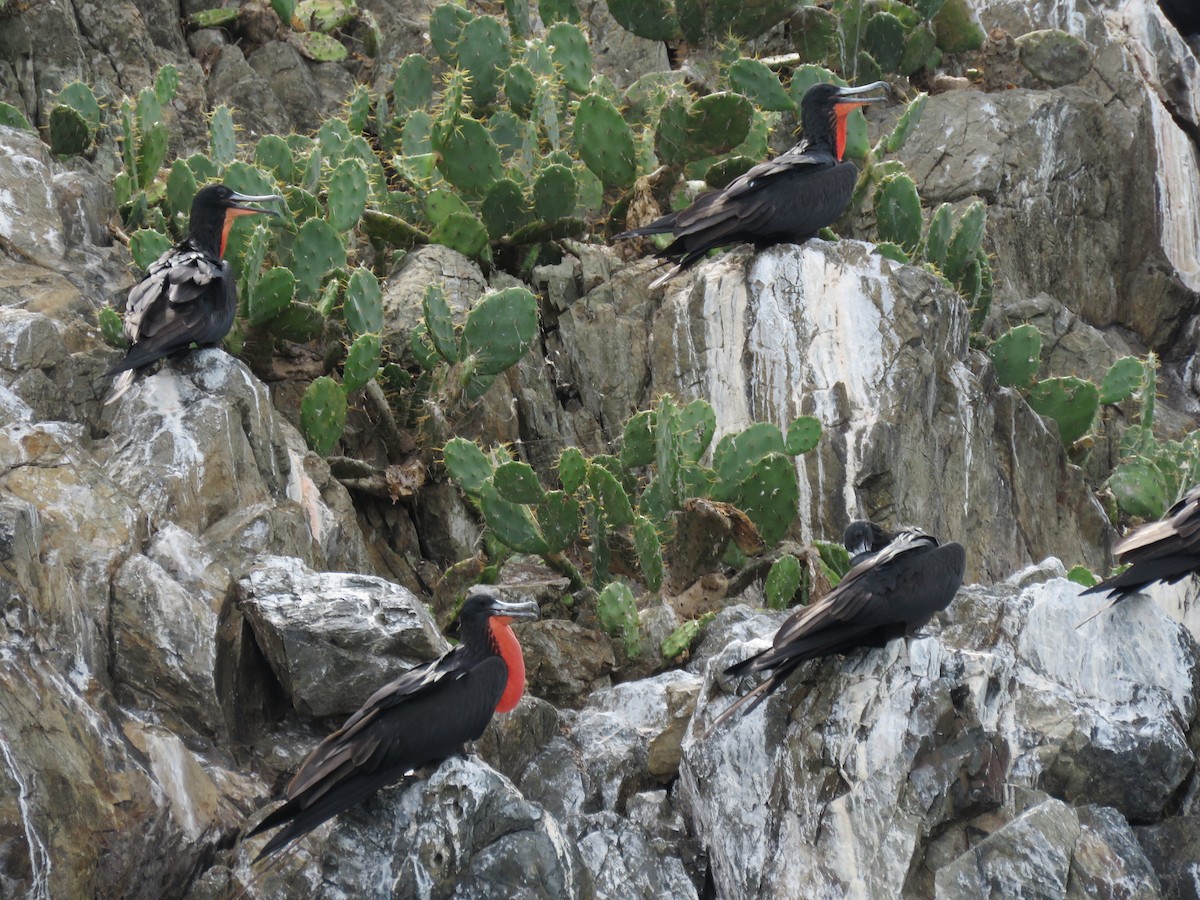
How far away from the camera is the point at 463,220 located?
11.0 meters

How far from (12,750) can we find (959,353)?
21.8 ft

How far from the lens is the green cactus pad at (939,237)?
35.1 ft

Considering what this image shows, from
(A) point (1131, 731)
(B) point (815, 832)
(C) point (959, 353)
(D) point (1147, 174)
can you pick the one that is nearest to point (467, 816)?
(B) point (815, 832)

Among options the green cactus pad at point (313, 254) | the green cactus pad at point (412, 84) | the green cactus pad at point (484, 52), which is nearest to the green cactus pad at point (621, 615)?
the green cactus pad at point (313, 254)

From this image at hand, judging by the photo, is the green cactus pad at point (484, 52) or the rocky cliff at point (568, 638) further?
the green cactus pad at point (484, 52)

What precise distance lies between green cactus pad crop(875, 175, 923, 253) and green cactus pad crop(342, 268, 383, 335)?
3.50 m

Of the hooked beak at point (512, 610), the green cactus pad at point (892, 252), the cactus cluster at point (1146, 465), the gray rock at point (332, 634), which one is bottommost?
the cactus cluster at point (1146, 465)

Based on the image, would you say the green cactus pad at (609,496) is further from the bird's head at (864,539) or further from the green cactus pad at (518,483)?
the bird's head at (864,539)

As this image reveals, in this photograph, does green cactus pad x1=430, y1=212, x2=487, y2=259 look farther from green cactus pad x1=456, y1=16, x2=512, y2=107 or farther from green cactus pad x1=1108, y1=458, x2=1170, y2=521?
green cactus pad x1=1108, y1=458, x2=1170, y2=521

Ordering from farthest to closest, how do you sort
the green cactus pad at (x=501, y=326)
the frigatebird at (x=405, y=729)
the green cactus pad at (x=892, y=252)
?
the green cactus pad at (x=892, y=252)
the green cactus pad at (x=501, y=326)
the frigatebird at (x=405, y=729)

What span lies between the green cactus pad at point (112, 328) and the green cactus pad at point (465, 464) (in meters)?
1.81

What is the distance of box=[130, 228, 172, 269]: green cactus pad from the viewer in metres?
8.82

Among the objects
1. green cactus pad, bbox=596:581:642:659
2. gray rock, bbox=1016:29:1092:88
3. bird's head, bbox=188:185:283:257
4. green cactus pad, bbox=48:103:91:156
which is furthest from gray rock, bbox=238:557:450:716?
gray rock, bbox=1016:29:1092:88

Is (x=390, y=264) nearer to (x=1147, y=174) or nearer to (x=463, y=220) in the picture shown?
(x=463, y=220)
